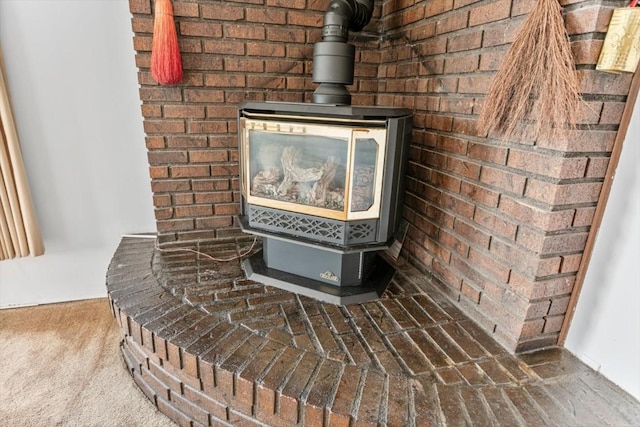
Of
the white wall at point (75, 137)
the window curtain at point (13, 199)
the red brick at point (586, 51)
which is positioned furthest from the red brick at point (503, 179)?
the window curtain at point (13, 199)

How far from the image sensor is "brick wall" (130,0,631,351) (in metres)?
1.11

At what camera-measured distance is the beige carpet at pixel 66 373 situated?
1.46 metres

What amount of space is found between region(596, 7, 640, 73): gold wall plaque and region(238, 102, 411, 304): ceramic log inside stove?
615mm

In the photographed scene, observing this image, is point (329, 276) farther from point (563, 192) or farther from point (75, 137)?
point (75, 137)

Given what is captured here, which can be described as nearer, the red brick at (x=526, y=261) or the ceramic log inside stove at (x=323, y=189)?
the red brick at (x=526, y=261)

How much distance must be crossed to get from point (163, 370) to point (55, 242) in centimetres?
122

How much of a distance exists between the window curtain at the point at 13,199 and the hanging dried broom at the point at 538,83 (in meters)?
2.14

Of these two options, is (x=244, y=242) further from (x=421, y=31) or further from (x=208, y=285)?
(x=421, y=31)

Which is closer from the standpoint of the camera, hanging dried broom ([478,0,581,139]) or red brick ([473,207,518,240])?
hanging dried broom ([478,0,581,139])

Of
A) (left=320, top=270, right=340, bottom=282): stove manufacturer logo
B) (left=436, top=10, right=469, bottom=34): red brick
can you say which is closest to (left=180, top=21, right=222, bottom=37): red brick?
(left=436, top=10, right=469, bottom=34): red brick

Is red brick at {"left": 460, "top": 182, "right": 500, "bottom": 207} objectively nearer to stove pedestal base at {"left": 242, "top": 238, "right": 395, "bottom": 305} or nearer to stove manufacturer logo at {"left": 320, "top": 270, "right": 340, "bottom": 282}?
stove pedestal base at {"left": 242, "top": 238, "right": 395, "bottom": 305}

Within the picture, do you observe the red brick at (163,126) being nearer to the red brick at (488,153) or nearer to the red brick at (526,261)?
the red brick at (488,153)

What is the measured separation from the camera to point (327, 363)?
1189 mm

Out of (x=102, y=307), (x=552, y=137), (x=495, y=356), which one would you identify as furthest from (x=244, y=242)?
(x=552, y=137)
